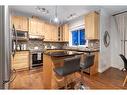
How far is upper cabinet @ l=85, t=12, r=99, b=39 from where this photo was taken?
2312mm

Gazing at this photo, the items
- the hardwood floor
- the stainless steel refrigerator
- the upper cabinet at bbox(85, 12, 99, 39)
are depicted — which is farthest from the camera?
the upper cabinet at bbox(85, 12, 99, 39)

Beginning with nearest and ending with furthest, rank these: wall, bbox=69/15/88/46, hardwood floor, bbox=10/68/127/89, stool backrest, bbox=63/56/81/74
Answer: stool backrest, bbox=63/56/81/74, hardwood floor, bbox=10/68/127/89, wall, bbox=69/15/88/46

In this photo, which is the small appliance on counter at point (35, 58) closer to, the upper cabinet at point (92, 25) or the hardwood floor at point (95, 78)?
the hardwood floor at point (95, 78)

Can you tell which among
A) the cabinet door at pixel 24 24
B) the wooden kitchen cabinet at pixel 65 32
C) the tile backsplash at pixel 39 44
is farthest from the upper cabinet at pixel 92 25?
the cabinet door at pixel 24 24

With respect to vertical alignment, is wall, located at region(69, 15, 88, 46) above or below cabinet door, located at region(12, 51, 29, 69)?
above

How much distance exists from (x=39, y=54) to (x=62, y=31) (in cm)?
75

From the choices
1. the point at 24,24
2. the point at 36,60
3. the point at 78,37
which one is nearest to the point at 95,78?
the point at 78,37

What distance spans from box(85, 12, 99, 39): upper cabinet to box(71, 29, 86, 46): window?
0.33 ft

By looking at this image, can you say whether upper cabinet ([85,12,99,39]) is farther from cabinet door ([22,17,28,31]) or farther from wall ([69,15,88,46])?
cabinet door ([22,17,28,31])

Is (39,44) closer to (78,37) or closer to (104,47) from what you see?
(78,37)

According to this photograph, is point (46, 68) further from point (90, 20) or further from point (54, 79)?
point (90, 20)

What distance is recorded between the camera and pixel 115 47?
2277 millimetres

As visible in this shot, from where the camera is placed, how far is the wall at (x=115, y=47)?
7.24 ft

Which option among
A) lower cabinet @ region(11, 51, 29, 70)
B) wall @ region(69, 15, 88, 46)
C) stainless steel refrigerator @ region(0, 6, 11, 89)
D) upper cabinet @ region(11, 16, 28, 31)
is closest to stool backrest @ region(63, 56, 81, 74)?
stainless steel refrigerator @ region(0, 6, 11, 89)
